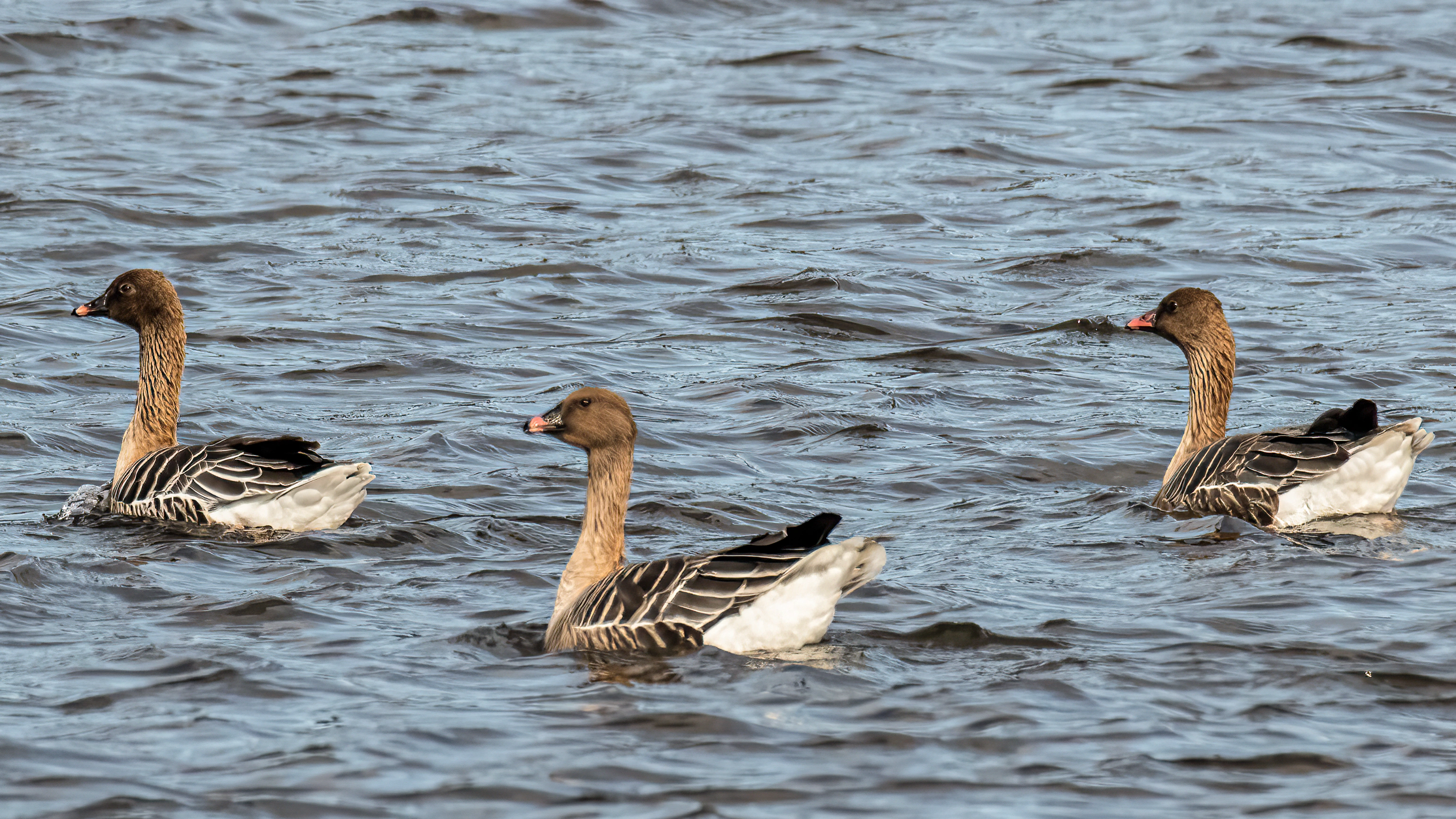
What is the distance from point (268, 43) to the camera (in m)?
27.5

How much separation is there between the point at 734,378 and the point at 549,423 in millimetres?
5980

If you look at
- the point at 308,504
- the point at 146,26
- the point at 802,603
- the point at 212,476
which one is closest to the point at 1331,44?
the point at 146,26

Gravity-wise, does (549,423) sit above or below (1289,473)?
above

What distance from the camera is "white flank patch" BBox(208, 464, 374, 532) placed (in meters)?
10.5

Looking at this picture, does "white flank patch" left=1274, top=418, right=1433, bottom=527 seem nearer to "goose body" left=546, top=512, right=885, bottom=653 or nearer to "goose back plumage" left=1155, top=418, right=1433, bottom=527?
"goose back plumage" left=1155, top=418, right=1433, bottom=527

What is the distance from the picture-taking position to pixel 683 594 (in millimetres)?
8195

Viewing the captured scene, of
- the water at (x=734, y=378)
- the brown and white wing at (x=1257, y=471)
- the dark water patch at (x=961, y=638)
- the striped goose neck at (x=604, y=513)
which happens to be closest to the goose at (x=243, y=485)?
the water at (x=734, y=378)

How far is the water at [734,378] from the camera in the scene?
277 inches

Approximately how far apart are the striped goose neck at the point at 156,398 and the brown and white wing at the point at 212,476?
0.65 meters

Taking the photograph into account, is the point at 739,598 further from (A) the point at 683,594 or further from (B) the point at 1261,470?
(B) the point at 1261,470

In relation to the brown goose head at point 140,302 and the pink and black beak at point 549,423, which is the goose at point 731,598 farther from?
the brown goose head at point 140,302

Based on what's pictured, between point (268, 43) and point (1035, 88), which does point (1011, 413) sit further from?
point (268, 43)

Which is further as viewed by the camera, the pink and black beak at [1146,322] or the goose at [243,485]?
the pink and black beak at [1146,322]

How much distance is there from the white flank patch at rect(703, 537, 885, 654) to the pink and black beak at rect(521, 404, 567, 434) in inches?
52.7
